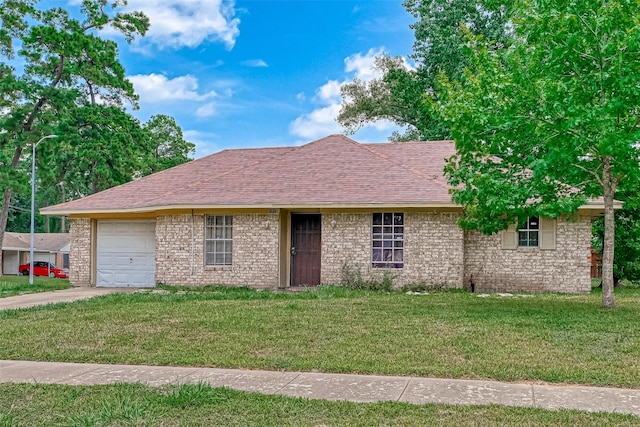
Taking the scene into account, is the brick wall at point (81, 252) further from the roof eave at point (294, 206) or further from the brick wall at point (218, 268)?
the brick wall at point (218, 268)

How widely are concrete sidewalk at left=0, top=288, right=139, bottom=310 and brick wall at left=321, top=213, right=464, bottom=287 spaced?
20.0ft

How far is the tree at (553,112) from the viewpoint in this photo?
9828 mm

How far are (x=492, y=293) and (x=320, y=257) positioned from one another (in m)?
4.76

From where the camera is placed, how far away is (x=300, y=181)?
17062 millimetres

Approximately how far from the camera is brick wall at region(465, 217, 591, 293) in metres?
15.5

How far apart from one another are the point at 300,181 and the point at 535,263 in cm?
689

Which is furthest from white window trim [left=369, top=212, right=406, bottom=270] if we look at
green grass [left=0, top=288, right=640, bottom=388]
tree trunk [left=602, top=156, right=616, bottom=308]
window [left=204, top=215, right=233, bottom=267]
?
tree trunk [left=602, top=156, right=616, bottom=308]

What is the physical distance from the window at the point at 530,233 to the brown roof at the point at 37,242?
38170 millimetres

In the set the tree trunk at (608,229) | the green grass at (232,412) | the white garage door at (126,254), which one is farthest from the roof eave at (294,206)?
the green grass at (232,412)

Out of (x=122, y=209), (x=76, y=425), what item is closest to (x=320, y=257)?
(x=122, y=209)

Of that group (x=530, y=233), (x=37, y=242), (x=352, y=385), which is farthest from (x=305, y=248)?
(x=37, y=242)

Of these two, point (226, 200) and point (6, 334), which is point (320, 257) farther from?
point (6, 334)

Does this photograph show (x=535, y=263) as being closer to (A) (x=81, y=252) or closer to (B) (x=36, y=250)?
(A) (x=81, y=252)

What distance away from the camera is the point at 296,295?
1384 centimetres
